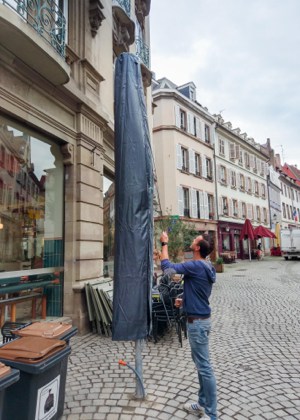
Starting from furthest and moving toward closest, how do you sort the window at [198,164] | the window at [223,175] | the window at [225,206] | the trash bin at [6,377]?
the window at [223,175] → the window at [225,206] → the window at [198,164] → the trash bin at [6,377]

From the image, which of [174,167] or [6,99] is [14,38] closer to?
[6,99]

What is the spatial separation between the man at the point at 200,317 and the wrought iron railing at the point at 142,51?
10.4 m

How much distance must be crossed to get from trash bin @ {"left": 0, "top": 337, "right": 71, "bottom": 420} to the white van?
26.0 meters

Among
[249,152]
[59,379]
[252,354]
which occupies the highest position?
[249,152]

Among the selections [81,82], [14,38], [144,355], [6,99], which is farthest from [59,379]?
[81,82]

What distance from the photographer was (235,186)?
1119 inches

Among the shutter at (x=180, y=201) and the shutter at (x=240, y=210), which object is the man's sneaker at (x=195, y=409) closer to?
the shutter at (x=180, y=201)

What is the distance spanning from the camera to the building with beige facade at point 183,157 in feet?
68.7

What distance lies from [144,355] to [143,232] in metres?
2.49

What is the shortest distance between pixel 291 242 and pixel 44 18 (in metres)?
25.0

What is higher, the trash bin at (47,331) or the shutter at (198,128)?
the shutter at (198,128)

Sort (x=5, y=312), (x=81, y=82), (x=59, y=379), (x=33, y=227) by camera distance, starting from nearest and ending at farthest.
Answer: (x=59, y=379), (x=5, y=312), (x=33, y=227), (x=81, y=82)

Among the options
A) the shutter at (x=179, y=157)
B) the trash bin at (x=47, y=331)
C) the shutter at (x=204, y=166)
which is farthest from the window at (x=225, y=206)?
the trash bin at (x=47, y=331)

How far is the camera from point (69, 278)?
6102 mm
